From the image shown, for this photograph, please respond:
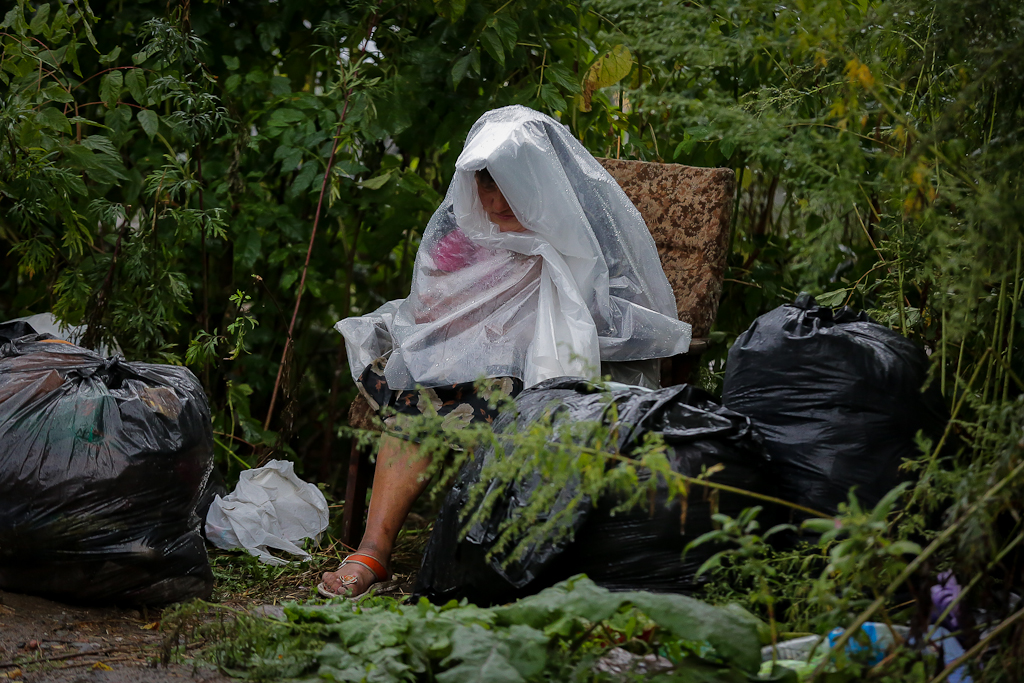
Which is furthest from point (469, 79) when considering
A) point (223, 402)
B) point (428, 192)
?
point (223, 402)

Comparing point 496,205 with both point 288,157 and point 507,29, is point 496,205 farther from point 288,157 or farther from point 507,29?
point 288,157

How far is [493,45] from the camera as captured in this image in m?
2.85

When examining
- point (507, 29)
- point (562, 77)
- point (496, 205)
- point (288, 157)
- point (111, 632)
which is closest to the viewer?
point (111, 632)

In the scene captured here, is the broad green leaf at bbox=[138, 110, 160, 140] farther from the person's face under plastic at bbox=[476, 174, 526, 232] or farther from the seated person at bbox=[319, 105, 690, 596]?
the person's face under plastic at bbox=[476, 174, 526, 232]

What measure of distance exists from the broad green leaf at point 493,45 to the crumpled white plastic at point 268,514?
4.45 ft

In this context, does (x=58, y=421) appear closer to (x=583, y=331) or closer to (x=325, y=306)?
(x=583, y=331)

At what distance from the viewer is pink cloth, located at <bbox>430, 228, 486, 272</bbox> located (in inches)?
99.5

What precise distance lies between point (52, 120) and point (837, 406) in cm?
216

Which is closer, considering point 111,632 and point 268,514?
point 111,632

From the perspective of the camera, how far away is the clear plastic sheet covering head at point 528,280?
234 cm

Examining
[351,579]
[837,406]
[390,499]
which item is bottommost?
[351,579]

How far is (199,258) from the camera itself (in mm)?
3217

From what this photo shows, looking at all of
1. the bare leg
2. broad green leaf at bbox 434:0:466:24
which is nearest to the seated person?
the bare leg

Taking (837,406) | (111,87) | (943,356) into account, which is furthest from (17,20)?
(943,356)
